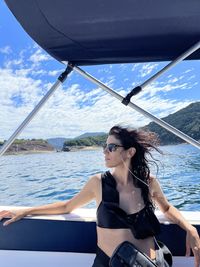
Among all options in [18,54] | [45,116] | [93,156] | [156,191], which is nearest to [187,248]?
[156,191]

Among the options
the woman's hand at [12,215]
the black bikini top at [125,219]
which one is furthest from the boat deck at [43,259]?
the black bikini top at [125,219]

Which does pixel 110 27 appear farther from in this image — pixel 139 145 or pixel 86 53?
pixel 139 145

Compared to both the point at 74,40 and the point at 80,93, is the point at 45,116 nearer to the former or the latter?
the point at 80,93

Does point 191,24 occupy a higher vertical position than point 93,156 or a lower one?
higher

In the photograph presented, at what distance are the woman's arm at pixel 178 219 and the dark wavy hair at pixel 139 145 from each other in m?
0.04

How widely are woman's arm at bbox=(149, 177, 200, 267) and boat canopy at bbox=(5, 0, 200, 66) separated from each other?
1.84ft

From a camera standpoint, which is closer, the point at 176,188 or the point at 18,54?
the point at 176,188

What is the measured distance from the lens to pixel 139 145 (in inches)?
54.1

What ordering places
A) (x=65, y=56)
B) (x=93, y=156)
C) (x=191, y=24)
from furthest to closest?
(x=93, y=156)
(x=65, y=56)
(x=191, y=24)

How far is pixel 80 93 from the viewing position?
33.0ft

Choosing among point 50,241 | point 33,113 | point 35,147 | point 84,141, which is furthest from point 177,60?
point 35,147

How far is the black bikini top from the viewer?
1178 mm

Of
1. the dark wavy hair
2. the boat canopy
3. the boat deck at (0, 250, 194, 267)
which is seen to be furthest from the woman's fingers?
Result: the boat canopy

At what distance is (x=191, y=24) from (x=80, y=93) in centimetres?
897
